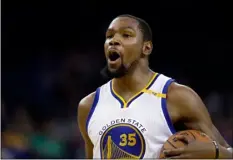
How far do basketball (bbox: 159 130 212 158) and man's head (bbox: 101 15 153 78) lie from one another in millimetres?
509

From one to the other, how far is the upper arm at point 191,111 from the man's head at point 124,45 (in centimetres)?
32

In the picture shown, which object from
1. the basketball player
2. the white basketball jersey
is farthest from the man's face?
the white basketball jersey

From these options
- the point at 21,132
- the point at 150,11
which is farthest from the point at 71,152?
the point at 150,11

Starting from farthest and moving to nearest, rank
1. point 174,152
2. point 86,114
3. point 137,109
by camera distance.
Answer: point 86,114, point 137,109, point 174,152

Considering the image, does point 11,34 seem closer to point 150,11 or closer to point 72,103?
point 72,103

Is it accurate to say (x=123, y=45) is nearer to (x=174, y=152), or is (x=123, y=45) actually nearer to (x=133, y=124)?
(x=133, y=124)

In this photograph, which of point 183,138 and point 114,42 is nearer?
point 183,138

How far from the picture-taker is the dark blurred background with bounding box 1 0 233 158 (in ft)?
22.2

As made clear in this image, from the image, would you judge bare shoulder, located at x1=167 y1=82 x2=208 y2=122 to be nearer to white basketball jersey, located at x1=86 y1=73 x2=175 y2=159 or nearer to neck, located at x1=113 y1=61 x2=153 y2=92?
white basketball jersey, located at x1=86 y1=73 x2=175 y2=159

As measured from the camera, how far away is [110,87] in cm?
328

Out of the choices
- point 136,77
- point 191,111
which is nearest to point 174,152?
point 191,111

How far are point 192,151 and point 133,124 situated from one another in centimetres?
38

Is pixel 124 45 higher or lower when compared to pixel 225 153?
higher

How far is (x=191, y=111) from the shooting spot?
2953 mm
